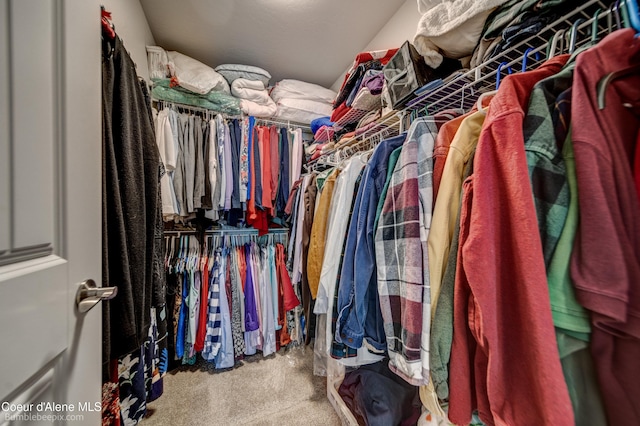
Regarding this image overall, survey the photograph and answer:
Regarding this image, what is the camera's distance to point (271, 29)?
141cm

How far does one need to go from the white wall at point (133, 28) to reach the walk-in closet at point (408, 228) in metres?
0.01

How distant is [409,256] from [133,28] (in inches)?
72.0

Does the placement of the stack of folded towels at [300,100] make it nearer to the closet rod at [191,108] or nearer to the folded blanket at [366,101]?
the closet rod at [191,108]

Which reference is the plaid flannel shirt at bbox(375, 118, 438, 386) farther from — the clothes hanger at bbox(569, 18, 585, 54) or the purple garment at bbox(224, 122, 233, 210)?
the purple garment at bbox(224, 122, 233, 210)

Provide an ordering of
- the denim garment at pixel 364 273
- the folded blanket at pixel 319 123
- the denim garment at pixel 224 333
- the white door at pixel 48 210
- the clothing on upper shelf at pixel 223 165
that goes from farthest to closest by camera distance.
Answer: the folded blanket at pixel 319 123 → the denim garment at pixel 224 333 → the clothing on upper shelf at pixel 223 165 → the denim garment at pixel 364 273 → the white door at pixel 48 210

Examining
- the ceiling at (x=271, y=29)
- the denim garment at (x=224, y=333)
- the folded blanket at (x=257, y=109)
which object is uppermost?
the ceiling at (x=271, y=29)

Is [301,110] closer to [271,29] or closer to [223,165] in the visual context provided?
[271,29]

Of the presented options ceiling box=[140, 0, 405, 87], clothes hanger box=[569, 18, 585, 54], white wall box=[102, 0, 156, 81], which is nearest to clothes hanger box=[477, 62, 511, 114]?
clothes hanger box=[569, 18, 585, 54]

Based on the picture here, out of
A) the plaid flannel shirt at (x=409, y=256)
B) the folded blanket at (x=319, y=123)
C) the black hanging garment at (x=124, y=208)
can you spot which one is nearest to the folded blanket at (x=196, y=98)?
the folded blanket at (x=319, y=123)

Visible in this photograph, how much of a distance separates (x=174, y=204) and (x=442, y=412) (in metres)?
1.55

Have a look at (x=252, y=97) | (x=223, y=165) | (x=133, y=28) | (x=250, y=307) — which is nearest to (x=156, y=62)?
(x=133, y=28)

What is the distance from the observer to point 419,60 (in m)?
0.82

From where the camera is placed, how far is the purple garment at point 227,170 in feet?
4.89

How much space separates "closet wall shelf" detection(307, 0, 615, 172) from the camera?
0.45 metres
